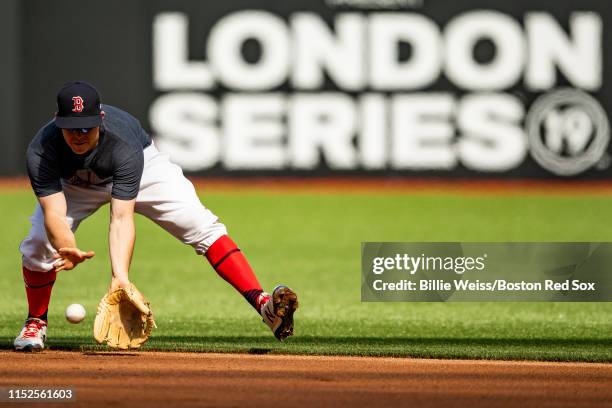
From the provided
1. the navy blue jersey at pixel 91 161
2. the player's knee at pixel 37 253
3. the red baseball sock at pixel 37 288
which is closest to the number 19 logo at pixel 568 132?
the red baseball sock at pixel 37 288

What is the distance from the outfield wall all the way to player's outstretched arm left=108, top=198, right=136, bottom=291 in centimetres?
1242

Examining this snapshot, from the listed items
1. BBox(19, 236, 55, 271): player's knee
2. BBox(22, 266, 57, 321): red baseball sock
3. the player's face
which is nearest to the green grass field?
BBox(22, 266, 57, 321): red baseball sock

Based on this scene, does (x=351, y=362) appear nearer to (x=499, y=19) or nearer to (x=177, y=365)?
(x=177, y=365)

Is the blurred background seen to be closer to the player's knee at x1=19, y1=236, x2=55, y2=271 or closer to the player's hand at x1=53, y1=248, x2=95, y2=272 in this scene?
the player's knee at x1=19, y1=236, x2=55, y2=271

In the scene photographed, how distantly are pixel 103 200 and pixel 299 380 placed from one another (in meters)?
1.66

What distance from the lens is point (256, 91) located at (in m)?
19.3

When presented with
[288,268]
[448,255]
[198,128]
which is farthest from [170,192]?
[198,128]

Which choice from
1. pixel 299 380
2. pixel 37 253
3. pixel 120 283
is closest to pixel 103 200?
pixel 37 253

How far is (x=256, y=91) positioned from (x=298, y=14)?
128cm

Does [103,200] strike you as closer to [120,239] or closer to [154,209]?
[154,209]

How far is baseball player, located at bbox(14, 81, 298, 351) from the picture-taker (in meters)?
6.73

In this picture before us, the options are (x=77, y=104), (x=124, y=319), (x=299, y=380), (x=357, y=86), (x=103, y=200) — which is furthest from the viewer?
(x=357, y=86)

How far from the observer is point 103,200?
24.0ft

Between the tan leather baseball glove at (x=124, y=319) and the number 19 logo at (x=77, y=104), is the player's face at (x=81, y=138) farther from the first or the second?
the tan leather baseball glove at (x=124, y=319)
